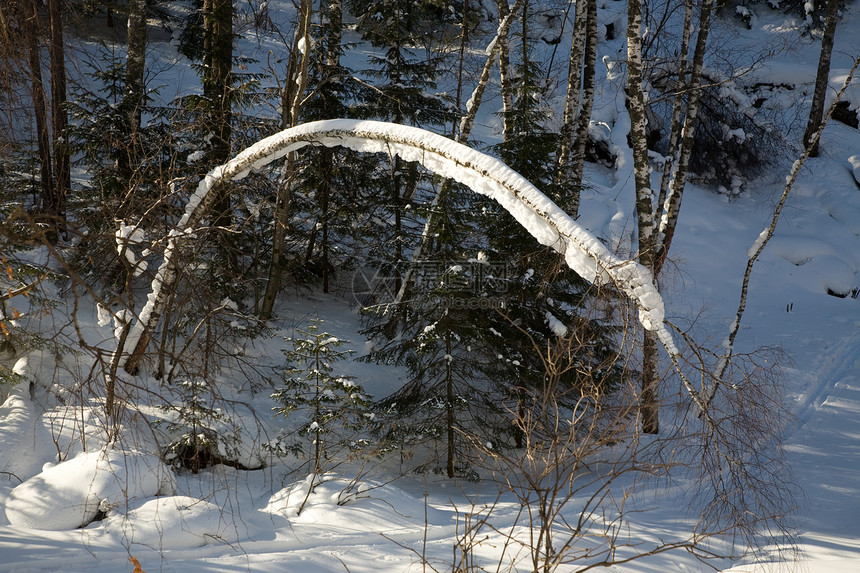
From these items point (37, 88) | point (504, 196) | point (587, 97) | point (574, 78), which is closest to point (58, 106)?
point (37, 88)

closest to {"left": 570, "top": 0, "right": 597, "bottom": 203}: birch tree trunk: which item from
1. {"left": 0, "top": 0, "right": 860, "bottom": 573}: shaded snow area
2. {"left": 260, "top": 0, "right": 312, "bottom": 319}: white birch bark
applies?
{"left": 0, "top": 0, "right": 860, "bottom": 573}: shaded snow area

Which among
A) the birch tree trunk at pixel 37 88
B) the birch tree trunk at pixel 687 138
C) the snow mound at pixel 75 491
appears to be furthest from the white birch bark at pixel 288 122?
the birch tree trunk at pixel 687 138

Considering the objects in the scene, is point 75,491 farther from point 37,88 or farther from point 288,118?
point 288,118

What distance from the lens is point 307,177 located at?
1034 centimetres

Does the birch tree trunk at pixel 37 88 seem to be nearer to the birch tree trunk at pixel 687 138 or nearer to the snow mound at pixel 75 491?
the snow mound at pixel 75 491

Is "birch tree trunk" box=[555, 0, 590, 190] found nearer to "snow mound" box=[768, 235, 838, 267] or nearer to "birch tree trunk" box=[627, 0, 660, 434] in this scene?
"birch tree trunk" box=[627, 0, 660, 434]

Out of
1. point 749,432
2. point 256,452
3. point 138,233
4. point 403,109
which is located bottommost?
point 256,452

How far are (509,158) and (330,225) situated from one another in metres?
3.63

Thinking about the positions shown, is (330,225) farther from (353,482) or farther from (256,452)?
(353,482)

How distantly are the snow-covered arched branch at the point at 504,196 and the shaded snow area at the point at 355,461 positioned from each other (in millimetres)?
209

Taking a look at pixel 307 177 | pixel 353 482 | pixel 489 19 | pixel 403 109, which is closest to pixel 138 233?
pixel 353 482

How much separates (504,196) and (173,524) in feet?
12.9

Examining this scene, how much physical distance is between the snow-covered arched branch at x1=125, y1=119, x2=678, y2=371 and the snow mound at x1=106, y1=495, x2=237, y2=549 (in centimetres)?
161

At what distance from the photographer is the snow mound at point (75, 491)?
17.9 feet
